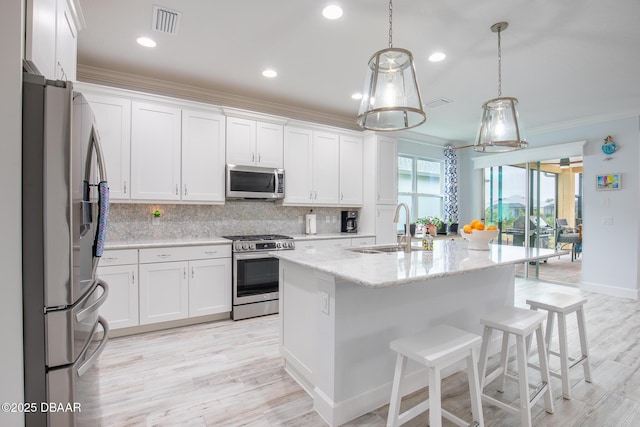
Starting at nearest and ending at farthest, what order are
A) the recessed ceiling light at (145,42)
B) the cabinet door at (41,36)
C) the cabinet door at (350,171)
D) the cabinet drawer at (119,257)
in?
1. the cabinet door at (41,36)
2. the recessed ceiling light at (145,42)
3. the cabinet drawer at (119,257)
4. the cabinet door at (350,171)

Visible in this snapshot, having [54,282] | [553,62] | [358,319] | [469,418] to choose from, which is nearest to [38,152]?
[54,282]

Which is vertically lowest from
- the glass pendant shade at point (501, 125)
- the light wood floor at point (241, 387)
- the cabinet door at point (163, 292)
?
the light wood floor at point (241, 387)

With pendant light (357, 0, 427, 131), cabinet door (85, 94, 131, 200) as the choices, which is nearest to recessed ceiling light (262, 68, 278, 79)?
cabinet door (85, 94, 131, 200)

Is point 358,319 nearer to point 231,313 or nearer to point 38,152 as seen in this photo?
point 38,152

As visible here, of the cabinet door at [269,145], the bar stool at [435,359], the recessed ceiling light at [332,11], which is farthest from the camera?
the cabinet door at [269,145]

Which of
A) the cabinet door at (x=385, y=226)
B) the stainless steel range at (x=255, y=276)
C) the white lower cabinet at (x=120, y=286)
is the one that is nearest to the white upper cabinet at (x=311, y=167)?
the cabinet door at (x=385, y=226)

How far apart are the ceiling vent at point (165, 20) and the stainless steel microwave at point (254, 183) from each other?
157 cm

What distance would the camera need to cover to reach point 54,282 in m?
1.22

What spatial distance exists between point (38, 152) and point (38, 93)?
23 cm

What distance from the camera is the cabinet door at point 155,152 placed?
338cm

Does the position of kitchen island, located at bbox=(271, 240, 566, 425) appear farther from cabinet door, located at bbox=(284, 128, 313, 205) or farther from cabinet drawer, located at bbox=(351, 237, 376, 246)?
cabinet drawer, located at bbox=(351, 237, 376, 246)

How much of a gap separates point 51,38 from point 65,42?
389mm

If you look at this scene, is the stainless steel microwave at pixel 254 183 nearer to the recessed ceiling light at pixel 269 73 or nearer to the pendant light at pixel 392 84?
the recessed ceiling light at pixel 269 73

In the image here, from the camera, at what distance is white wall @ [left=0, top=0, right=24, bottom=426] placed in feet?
3.76
